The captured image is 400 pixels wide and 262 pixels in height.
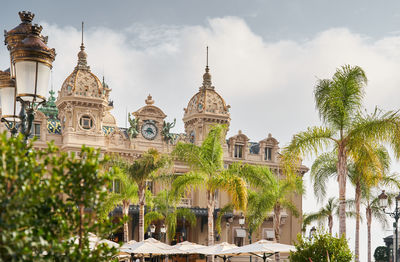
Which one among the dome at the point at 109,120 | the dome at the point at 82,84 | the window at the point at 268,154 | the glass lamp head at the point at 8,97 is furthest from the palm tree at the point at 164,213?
the glass lamp head at the point at 8,97

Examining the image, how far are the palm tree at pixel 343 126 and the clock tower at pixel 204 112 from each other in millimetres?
30153

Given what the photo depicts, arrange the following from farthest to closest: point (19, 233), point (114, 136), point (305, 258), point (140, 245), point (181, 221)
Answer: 1. point (181, 221)
2. point (114, 136)
3. point (140, 245)
4. point (305, 258)
5. point (19, 233)

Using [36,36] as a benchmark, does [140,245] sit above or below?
below

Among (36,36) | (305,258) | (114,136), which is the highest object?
(114,136)

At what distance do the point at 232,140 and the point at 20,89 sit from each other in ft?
161

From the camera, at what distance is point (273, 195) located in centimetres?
4003

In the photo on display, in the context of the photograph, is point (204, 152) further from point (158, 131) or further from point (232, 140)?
point (232, 140)

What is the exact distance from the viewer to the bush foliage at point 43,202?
19.0 ft

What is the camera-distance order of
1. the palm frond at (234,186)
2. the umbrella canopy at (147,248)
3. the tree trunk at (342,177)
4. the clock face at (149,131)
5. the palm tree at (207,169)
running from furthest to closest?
the clock face at (149,131)
the palm tree at (207,169)
the umbrella canopy at (147,248)
the palm frond at (234,186)
the tree trunk at (342,177)

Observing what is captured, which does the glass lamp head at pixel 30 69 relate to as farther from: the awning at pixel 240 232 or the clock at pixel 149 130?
the awning at pixel 240 232

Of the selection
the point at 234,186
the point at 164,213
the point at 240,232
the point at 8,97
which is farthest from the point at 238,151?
the point at 8,97

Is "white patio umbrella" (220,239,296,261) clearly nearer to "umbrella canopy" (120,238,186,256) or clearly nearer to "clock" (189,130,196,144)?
"umbrella canopy" (120,238,186,256)

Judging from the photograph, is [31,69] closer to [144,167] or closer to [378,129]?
[378,129]

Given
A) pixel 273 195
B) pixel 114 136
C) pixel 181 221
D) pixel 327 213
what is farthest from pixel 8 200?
pixel 327 213
